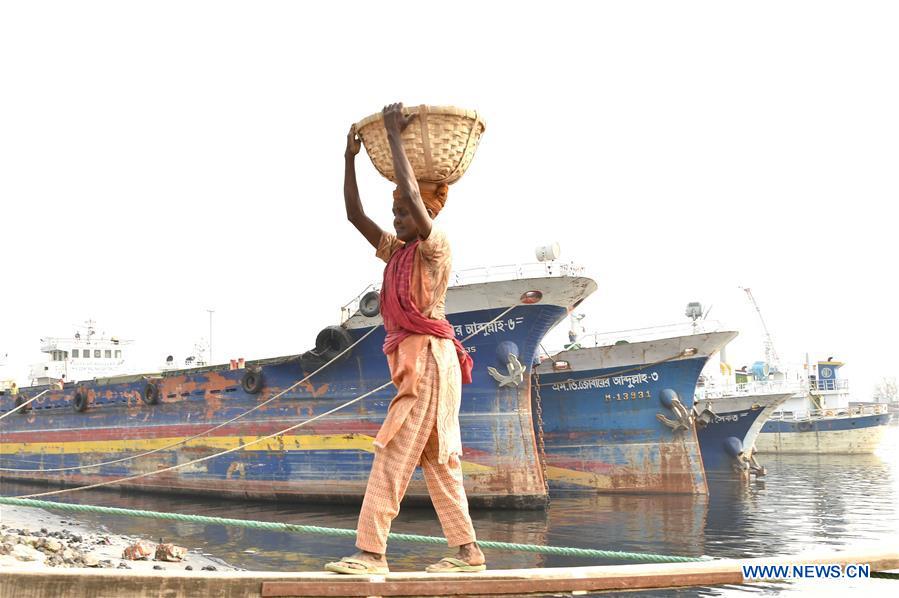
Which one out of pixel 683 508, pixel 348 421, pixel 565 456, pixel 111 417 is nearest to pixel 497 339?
pixel 348 421

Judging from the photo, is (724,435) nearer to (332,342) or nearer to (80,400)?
(332,342)

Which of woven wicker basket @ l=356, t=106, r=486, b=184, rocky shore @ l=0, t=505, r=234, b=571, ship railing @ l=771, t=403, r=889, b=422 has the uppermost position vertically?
woven wicker basket @ l=356, t=106, r=486, b=184

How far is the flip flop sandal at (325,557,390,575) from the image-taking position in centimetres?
297

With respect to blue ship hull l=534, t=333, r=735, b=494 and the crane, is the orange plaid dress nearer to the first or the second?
blue ship hull l=534, t=333, r=735, b=494

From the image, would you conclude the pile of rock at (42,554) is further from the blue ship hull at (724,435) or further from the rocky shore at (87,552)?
the blue ship hull at (724,435)

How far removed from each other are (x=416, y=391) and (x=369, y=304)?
40.1ft

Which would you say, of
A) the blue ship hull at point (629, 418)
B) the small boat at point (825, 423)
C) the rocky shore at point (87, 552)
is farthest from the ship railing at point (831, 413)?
the rocky shore at point (87, 552)

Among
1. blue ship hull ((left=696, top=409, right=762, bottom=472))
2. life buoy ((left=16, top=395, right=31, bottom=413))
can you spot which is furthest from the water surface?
blue ship hull ((left=696, top=409, right=762, bottom=472))

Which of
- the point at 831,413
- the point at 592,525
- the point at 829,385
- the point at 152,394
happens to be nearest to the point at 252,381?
the point at 152,394

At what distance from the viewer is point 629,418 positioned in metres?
20.8

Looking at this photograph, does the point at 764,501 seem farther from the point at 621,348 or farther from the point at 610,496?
the point at 621,348

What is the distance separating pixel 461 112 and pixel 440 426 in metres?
1.42

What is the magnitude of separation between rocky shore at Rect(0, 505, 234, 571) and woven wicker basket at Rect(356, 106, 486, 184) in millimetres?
3475

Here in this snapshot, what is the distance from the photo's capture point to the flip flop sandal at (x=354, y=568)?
2975 mm
